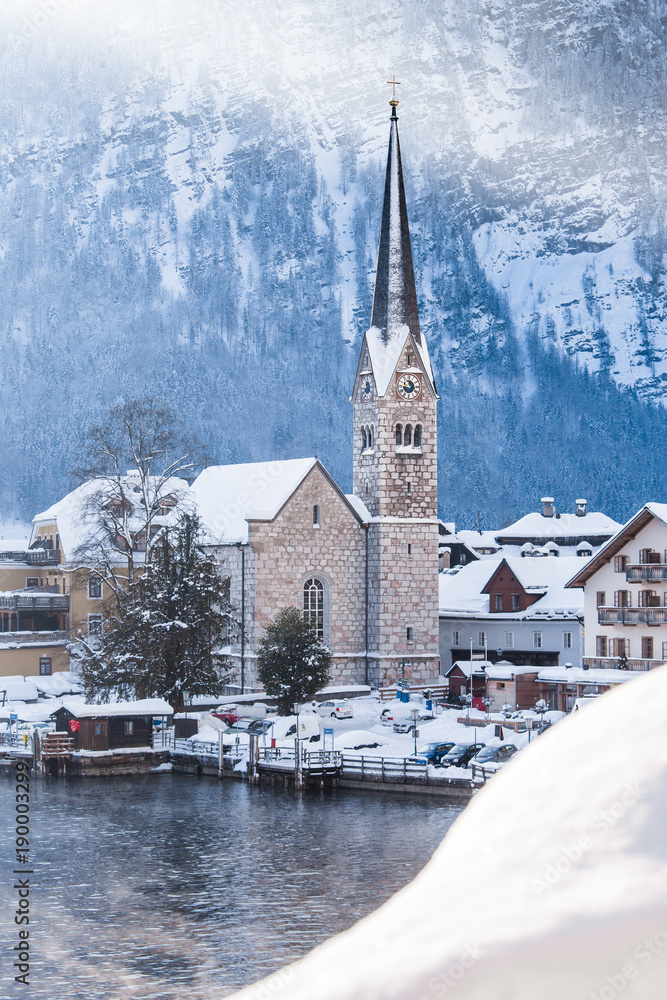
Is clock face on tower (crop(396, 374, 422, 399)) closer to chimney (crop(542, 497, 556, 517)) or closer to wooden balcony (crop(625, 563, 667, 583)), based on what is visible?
wooden balcony (crop(625, 563, 667, 583))

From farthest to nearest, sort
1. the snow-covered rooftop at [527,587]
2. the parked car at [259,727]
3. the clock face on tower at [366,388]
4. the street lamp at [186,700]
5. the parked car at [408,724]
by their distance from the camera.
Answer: the clock face on tower at [366,388] < the snow-covered rooftop at [527,587] < the street lamp at [186,700] < the parked car at [259,727] < the parked car at [408,724]

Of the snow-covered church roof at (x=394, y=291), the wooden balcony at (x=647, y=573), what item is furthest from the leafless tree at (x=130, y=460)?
the wooden balcony at (x=647, y=573)

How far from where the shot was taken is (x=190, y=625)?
56.7 m

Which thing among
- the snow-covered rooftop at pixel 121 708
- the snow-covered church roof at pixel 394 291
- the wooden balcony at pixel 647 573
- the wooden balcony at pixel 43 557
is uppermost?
the snow-covered church roof at pixel 394 291

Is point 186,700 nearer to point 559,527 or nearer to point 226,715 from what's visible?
point 226,715

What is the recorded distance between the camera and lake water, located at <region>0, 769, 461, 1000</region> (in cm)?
2423

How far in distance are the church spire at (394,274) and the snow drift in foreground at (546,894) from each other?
6923cm

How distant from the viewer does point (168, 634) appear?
56469mm

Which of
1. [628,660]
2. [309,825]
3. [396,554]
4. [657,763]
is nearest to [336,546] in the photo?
[396,554]

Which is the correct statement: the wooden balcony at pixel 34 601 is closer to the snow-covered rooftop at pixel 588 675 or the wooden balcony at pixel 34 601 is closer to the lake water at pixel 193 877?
the lake water at pixel 193 877

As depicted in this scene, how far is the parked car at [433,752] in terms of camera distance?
48281 millimetres

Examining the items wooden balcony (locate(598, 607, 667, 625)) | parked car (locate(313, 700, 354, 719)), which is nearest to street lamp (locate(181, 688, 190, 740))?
parked car (locate(313, 700, 354, 719))

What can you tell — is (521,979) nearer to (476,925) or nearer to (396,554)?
(476,925)

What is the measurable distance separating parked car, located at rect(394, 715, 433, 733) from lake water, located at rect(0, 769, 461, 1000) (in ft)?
26.0
